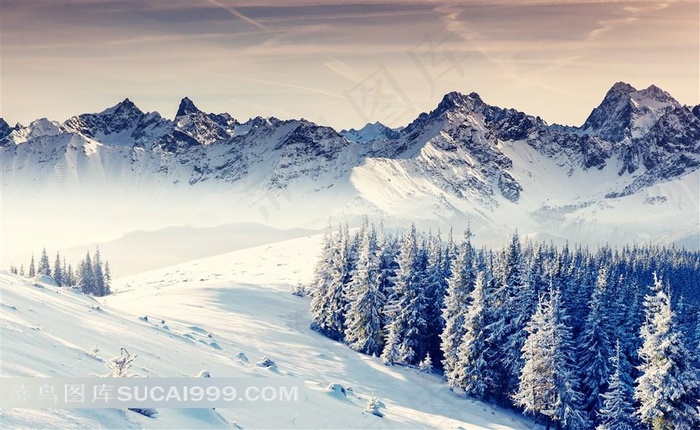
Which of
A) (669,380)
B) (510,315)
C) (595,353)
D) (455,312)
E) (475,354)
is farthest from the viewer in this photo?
(455,312)

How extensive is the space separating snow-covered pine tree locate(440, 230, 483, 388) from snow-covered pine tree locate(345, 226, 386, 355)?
7252 mm

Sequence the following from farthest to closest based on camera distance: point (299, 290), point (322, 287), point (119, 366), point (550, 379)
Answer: point (299, 290) < point (322, 287) < point (550, 379) < point (119, 366)

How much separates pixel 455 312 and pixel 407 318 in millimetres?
4992

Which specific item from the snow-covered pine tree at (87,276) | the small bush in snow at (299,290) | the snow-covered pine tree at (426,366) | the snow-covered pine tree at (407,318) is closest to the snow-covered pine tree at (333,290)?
the snow-covered pine tree at (407,318)

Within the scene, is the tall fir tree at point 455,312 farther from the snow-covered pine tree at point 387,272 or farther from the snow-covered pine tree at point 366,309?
the snow-covered pine tree at point 366,309

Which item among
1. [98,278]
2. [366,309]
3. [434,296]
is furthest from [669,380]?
[98,278]

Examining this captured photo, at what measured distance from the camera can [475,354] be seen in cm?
4512

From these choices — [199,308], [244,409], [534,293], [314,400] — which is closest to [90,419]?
[244,409]

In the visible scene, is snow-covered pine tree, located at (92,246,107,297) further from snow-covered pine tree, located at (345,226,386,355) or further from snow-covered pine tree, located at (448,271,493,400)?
snow-covered pine tree, located at (448,271,493,400)

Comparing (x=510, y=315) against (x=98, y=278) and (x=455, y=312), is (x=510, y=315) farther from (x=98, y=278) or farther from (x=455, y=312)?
(x=98, y=278)

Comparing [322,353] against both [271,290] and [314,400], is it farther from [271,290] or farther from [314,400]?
[271,290]

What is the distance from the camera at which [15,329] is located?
1566cm

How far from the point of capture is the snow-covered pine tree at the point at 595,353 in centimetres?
4527

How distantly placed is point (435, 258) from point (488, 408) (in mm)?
19895
